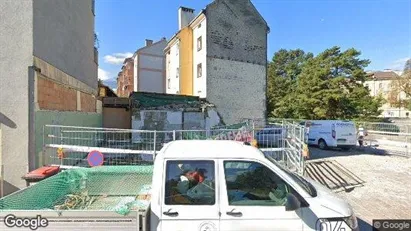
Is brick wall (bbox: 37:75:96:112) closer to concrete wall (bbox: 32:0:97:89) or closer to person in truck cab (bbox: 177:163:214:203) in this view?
concrete wall (bbox: 32:0:97:89)

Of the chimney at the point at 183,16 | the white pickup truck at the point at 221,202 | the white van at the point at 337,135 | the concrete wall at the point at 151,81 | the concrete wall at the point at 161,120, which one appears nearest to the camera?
the white pickup truck at the point at 221,202

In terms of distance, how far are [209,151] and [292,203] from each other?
3.58 feet

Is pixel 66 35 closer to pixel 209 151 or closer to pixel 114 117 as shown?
pixel 209 151

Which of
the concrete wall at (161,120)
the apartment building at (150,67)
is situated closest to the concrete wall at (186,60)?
the concrete wall at (161,120)

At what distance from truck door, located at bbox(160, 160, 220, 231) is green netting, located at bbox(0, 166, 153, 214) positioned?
0.36 metres

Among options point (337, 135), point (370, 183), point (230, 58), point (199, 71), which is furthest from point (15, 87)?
point (230, 58)

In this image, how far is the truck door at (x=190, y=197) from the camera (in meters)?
3.10

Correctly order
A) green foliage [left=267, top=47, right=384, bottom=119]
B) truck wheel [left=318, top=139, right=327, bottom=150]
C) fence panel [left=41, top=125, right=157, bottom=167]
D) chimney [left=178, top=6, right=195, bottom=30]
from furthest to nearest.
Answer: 1. green foliage [left=267, top=47, right=384, bottom=119]
2. chimney [left=178, top=6, right=195, bottom=30]
3. truck wheel [left=318, top=139, right=327, bottom=150]
4. fence panel [left=41, top=125, right=157, bottom=167]

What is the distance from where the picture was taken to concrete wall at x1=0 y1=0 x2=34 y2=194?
643cm

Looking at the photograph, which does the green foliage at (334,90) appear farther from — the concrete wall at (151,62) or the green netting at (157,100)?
the concrete wall at (151,62)

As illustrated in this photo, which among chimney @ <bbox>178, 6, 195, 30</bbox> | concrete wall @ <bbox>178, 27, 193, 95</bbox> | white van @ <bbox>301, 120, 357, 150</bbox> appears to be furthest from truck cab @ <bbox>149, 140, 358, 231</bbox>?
chimney @ <bbox>178, 6, 195, 30</bbox>

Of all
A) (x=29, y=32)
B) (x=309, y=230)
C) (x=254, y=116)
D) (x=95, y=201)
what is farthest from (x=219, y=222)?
(x=254, y=116)

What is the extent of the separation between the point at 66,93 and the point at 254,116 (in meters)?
16.4

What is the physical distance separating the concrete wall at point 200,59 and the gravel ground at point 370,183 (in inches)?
479
